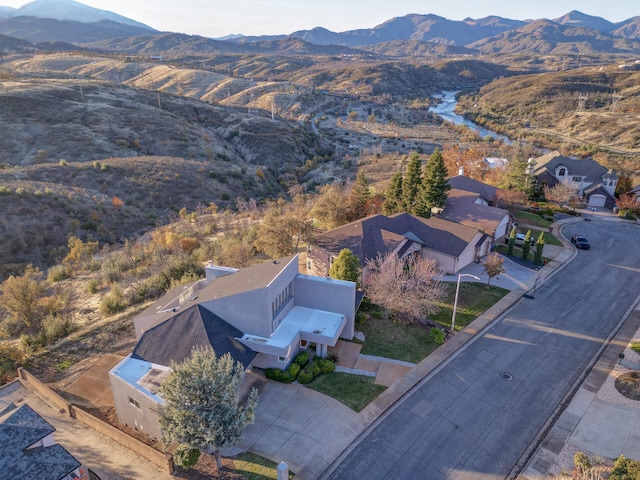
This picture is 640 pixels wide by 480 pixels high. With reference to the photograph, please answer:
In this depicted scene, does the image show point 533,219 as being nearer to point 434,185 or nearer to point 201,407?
point 434,185

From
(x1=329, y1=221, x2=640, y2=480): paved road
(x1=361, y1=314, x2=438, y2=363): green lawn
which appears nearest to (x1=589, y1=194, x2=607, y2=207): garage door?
(x1=329, y1=221, x2=640, y2=480): paved road

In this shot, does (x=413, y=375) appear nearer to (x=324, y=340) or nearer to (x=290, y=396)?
(x=324, y=340)

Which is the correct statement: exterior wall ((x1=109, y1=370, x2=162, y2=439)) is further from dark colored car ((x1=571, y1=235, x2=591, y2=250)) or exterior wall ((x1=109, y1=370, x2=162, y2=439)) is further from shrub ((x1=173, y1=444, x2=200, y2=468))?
dark colored car ((x1=571, y1=235, x2=591, y2=250))

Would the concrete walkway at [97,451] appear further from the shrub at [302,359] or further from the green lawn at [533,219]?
the green lawn at [533,219]

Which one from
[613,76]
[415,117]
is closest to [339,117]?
[415,117]

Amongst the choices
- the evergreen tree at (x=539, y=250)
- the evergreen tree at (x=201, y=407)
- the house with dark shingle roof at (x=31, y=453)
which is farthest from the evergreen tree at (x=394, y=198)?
the house with dark shingle roof at (x=31, y=453)

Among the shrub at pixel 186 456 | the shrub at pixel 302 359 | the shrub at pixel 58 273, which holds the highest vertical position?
the shrub at pixel 186 456
